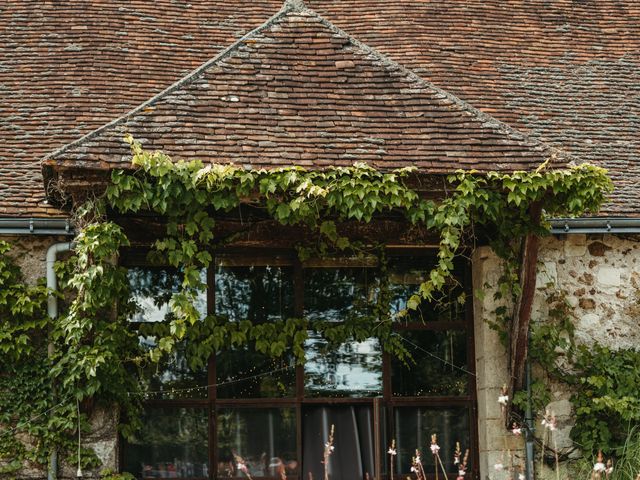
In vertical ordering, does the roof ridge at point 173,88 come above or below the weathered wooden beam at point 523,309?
above

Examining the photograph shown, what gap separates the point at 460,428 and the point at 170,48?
4.99 metres

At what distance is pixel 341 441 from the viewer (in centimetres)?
866

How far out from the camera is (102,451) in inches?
311

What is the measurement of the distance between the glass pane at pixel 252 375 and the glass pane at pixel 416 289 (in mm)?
1109

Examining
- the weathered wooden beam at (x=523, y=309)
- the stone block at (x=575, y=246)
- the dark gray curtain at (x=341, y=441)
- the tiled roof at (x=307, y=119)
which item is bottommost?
the dark gray curtain at (x=341, y=441)

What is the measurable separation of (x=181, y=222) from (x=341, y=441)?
2412 mm

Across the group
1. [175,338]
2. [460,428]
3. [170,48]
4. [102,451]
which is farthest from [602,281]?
[170,48]

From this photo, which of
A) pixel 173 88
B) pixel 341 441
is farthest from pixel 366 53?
pixel 341 441

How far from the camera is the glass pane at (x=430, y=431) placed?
872 cm

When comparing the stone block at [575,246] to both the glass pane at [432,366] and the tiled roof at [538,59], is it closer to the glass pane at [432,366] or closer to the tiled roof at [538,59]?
the tiled roof at [538,59]

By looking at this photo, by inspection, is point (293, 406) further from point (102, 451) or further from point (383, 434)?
point (102, 451)

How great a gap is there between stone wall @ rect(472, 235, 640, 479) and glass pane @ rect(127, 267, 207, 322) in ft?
7.93

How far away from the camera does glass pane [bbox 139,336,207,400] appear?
8555 millimetres

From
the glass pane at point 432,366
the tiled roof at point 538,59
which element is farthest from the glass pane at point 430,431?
the tiled roof at point 538,59
